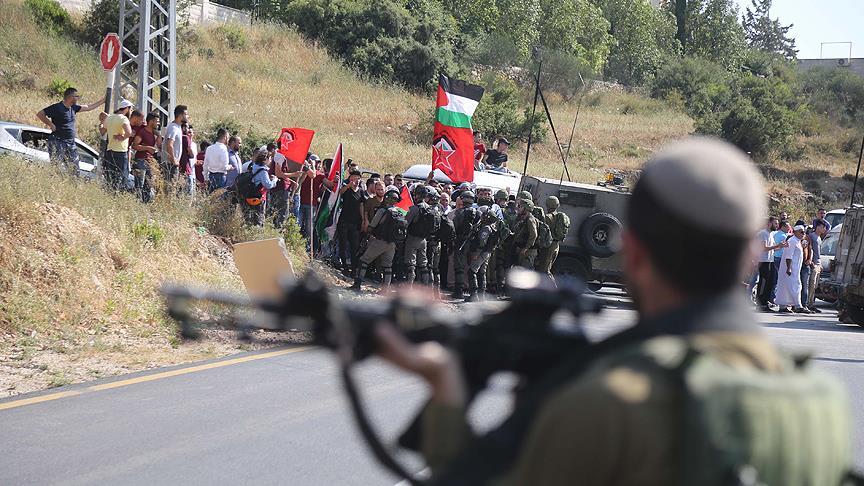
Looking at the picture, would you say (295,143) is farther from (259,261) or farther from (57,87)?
(57,87)

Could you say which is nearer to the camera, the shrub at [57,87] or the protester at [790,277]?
the protester at [790,277]

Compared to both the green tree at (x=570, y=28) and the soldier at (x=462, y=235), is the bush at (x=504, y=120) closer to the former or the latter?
the green tree at (x=570, y=28)

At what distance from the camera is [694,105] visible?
62969 mm

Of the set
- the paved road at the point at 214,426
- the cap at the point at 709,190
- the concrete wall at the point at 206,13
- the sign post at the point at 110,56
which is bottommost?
the paved road at the point at 214,426

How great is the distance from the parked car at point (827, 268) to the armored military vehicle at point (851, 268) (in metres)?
3.76

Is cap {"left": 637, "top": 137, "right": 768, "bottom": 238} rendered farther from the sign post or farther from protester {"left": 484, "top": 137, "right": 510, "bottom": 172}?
protester {"left": 484, "top": 137, "right": 510, "bottom": 172}

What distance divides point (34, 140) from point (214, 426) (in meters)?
11.9

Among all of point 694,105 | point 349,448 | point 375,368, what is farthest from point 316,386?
point 694,105

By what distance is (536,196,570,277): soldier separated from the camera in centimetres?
1838

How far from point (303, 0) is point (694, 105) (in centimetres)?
2315

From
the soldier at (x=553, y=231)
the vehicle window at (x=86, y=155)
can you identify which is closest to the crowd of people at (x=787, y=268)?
the soldier at (x=553, y=231)

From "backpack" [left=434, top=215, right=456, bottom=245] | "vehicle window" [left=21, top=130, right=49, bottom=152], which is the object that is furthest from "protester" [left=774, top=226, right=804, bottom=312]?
"vehicle window" [left=21, top=130, right=49, bottom=152]

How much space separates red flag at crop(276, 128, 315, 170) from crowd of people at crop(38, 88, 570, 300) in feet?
0.74

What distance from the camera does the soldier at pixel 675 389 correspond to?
1702 millimetres
